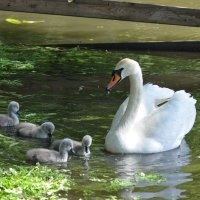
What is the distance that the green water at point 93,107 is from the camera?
296 inches

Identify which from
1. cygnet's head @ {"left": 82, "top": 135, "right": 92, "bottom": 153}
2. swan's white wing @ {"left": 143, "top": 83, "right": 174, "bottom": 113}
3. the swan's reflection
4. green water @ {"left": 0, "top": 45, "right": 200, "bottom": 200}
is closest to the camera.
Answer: the swan's reflection

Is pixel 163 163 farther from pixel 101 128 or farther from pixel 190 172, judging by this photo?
pixel 101 128

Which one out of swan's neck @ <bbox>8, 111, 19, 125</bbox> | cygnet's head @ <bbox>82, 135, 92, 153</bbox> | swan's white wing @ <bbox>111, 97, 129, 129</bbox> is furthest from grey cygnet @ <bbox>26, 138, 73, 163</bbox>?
swan's neck @ <bbox>8, 111, 19, 125</bbox>

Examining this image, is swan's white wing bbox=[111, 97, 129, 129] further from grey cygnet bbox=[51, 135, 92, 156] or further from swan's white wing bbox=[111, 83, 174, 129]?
grey cygnet bbox=[51, 135, 92, 156]

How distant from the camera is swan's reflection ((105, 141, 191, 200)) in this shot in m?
7.28

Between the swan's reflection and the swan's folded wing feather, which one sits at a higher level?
the swan's folded wing feather

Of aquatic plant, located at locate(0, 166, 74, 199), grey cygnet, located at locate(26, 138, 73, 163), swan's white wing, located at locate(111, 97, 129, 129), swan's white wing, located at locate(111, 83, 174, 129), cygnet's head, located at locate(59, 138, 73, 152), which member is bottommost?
aquatic plant, located at locate(0, 166, 74, 199)

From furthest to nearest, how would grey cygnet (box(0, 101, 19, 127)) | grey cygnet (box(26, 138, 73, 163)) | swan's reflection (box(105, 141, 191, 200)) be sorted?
1. grey cygnet (box(0, 101, 19, 127))
2. grey cygnet (box(26, 138, 73, 163))
3. swan's reflection (box(105, 141, 191, 200))

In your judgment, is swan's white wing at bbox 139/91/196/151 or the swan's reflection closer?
the swan's reflection

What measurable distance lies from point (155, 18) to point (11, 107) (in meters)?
4.55

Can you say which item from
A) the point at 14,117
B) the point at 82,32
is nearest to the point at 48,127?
the point at 14,117

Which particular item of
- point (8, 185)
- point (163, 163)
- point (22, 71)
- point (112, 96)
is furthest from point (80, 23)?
point (8, 185)

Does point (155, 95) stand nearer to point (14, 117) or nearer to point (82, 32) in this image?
point (14, 117)

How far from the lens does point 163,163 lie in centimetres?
844
